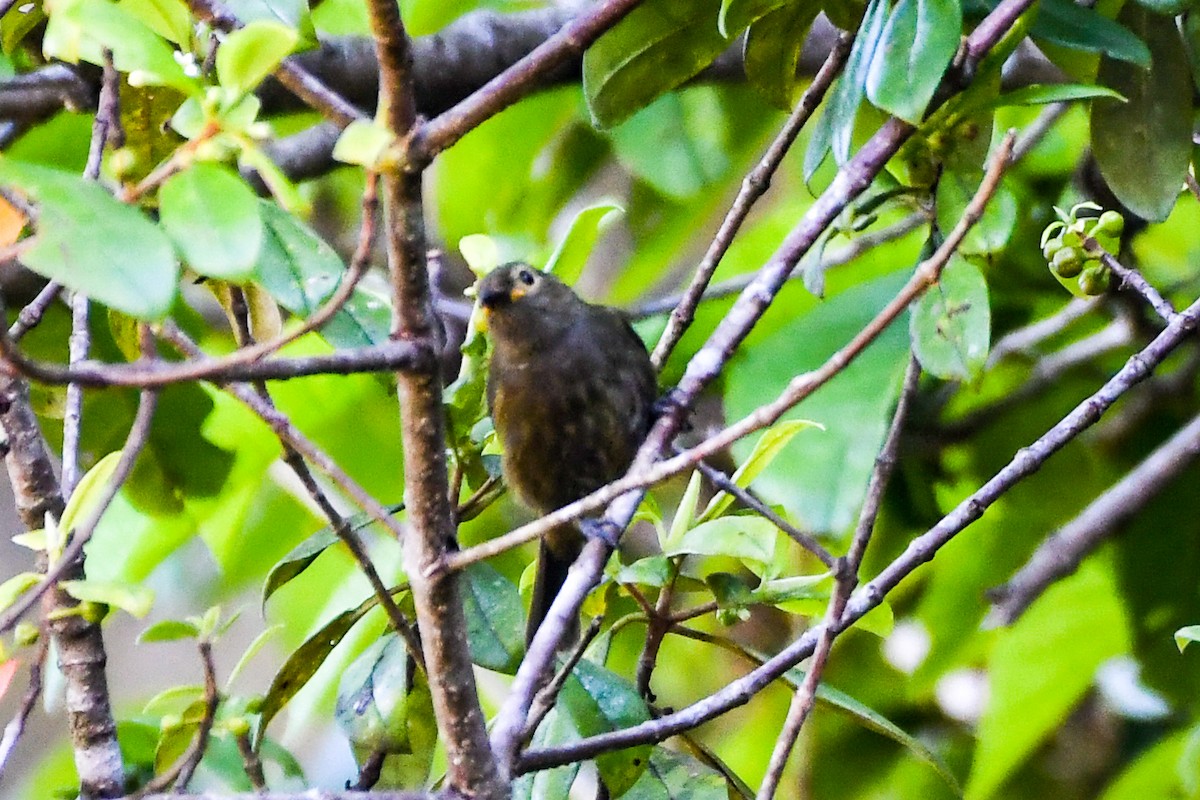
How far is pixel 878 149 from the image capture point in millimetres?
1620

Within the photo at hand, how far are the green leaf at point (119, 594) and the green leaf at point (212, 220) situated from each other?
0.40m

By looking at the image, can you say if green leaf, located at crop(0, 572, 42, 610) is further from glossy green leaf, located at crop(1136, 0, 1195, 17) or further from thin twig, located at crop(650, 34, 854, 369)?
glossy green leaf, located at crop(1136, 0, 1195, 17)

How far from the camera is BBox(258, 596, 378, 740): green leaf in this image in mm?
1762

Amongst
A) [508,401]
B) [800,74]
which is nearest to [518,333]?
[508,401]

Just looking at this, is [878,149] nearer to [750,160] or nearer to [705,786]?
[705,786]

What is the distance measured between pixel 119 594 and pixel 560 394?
167 cm

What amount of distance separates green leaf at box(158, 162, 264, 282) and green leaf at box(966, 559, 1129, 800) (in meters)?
2.11

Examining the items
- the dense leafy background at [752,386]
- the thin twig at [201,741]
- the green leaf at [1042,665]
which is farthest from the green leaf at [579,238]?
the green leaf at [1042,665]

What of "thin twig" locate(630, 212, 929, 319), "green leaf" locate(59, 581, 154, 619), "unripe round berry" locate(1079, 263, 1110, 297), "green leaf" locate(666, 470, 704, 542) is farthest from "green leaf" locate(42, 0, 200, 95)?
"thin twig" locate(630, 212, 929, 319)

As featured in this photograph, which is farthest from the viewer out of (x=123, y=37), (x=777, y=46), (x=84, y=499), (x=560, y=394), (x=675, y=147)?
(x=675, y=147)

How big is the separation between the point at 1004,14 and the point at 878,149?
0.21 meters

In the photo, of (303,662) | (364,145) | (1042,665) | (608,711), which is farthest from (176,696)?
(1042,665)

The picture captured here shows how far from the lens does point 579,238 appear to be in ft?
6.87

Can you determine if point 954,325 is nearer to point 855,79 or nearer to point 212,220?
point 855,79
